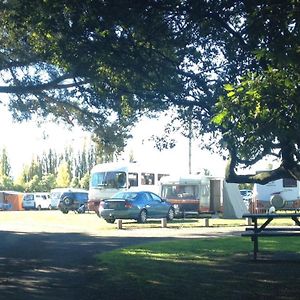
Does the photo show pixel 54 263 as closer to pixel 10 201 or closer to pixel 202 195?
pixel 202 195

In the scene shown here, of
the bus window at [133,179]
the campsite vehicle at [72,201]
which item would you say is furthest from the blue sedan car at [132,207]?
the campsite vehicle at [72,201]

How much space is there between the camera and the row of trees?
8944cm

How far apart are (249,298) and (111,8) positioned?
514 cm

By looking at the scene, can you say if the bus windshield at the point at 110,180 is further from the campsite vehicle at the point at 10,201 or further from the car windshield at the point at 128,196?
the campsite vehicle at the point at 10,201

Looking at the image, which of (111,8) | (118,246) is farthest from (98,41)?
(118,246)

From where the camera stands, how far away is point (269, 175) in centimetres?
1205

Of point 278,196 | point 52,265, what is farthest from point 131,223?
point 52,265

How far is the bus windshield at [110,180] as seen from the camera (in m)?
33.8

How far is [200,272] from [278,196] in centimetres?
2598

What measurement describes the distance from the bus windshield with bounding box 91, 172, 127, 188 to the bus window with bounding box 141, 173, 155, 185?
2484 mm

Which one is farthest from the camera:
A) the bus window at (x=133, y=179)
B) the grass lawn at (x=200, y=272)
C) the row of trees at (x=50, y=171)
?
the row of trees at (x=50, y=171)

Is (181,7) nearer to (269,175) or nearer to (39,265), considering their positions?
(269,175)

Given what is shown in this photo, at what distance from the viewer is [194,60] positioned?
11.5m

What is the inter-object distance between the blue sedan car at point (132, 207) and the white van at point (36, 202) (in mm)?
32894
